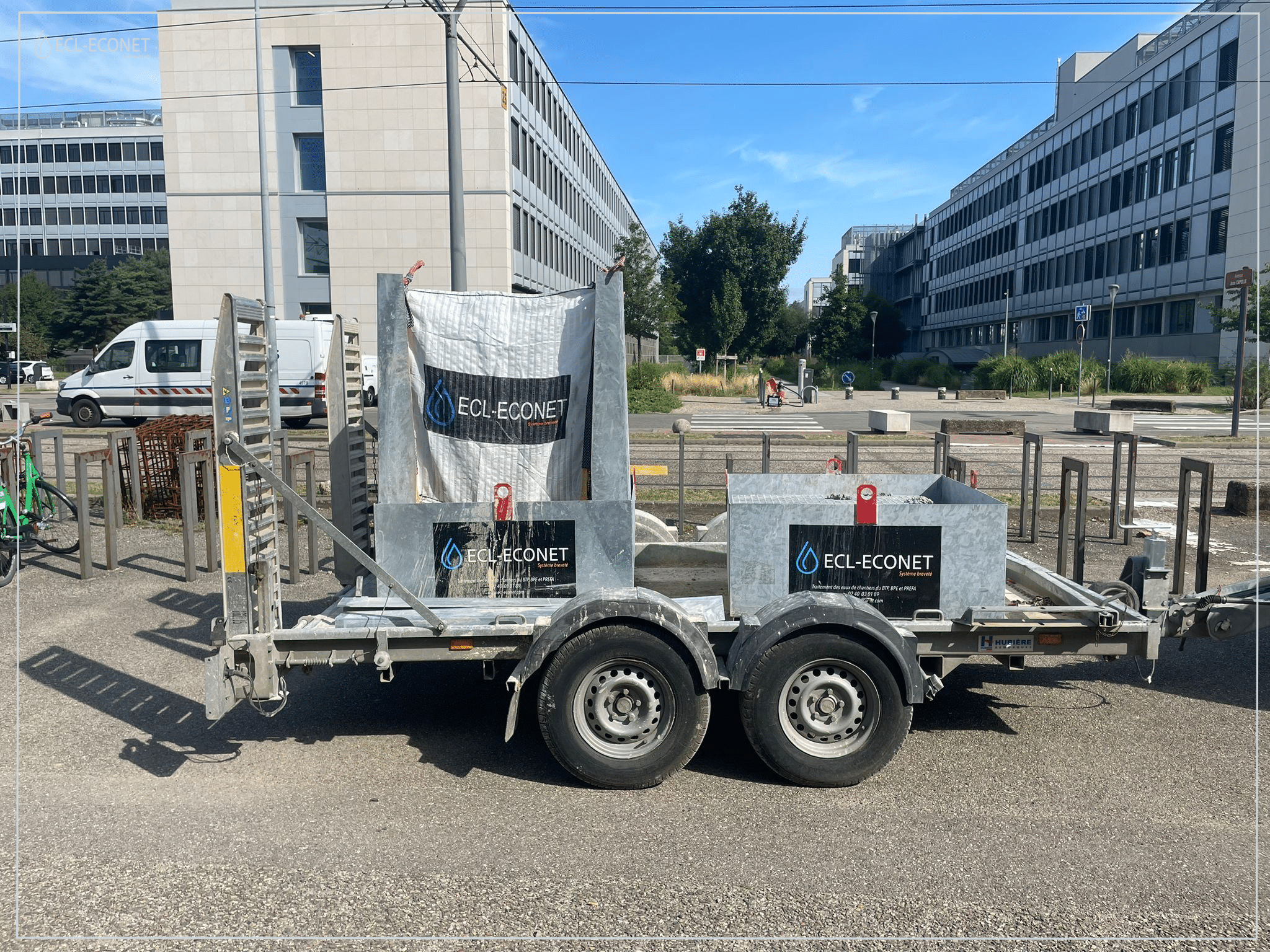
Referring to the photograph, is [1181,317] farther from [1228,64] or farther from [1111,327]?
[1228,64]

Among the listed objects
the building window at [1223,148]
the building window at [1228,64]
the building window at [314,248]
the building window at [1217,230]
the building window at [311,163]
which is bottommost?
the building window at [314,248]

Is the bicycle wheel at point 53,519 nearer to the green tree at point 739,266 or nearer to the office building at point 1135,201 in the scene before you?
the office building at point 1135,201

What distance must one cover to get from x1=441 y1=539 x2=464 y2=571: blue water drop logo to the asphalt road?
3.04ft

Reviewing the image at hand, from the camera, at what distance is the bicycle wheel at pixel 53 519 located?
974cm

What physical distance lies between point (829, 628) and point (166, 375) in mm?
22521

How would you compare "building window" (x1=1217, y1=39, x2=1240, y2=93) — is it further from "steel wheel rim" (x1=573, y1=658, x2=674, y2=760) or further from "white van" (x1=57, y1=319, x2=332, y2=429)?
"steel wheel rim" (x1=573, y1=658, x2=674, y2=760)

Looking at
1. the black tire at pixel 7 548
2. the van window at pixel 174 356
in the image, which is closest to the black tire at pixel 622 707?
the black tire at pixel 7 548

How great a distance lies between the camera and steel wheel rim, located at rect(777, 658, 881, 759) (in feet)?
15.3

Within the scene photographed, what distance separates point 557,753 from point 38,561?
7.52 meters

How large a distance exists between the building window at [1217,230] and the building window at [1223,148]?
188cm

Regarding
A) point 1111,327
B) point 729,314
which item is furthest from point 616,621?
point 729,314

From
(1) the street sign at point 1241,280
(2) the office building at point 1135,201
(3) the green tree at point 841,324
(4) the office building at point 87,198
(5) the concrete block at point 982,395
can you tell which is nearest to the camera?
(1) the street sign at point 1241,280

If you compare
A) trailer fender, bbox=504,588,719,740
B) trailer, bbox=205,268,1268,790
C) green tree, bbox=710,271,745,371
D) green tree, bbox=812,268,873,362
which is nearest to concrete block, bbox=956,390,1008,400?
green tree, bbox=710,271,745,371

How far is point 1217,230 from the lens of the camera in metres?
45.5
